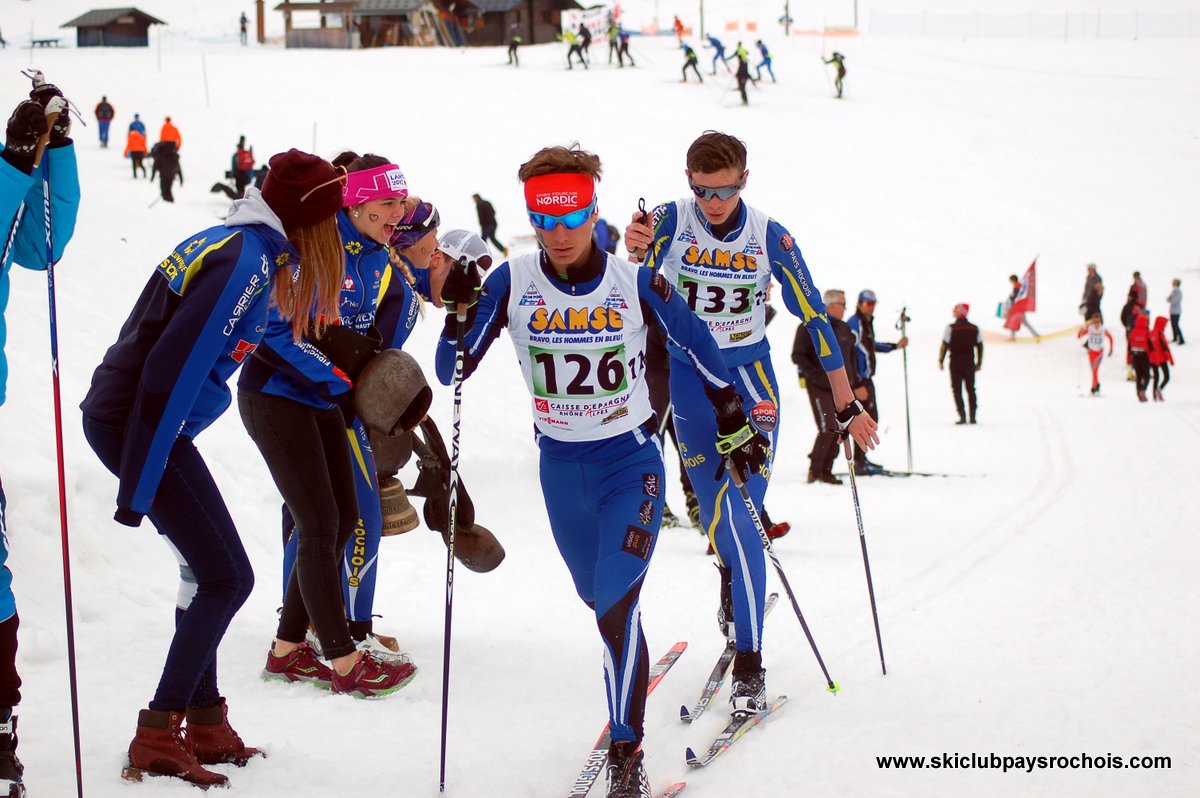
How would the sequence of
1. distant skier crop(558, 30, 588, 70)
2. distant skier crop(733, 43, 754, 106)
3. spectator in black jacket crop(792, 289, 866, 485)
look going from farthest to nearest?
distant skier crop(558, 30, 588, 70), distant skier crop(733, 43, 754, 106), spectator in black jacket crop(792, 289, 866, 485)

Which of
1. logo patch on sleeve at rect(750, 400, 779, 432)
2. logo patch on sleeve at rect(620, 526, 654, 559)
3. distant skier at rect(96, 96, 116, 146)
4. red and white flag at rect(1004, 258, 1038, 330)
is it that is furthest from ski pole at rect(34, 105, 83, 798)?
distant skier at rect(96, 96, 116, 146)

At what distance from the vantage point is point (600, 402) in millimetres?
4332

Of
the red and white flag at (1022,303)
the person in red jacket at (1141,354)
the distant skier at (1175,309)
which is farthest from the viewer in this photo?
the red and white flag at (1022,303)

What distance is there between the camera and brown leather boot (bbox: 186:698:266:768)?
Result: 13.7 feet

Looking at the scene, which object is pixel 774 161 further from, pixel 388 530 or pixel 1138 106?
pixel 388 530

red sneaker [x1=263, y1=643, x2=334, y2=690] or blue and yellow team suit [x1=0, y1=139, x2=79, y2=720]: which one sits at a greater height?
blue and yellow team suit [x1=0, y1=139, x2=79, y2=720]

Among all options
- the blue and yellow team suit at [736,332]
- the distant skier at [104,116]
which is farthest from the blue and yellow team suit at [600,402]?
the distant skier at [104,116]

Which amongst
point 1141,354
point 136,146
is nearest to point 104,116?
point 136,146

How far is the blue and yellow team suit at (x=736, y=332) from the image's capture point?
5254 millimetres

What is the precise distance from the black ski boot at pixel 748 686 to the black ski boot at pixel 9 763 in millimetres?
2748

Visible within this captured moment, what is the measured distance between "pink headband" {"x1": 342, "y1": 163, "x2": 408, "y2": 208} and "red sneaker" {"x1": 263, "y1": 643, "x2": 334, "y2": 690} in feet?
6.80

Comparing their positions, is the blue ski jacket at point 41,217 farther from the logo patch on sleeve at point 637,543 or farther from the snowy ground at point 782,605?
the logo patch on sleeve at point 637,543

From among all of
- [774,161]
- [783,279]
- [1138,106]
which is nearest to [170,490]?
[783,279]

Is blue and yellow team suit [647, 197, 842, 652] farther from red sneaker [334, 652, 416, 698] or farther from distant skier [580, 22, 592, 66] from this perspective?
distant skier [580, 22, 592, 66]
